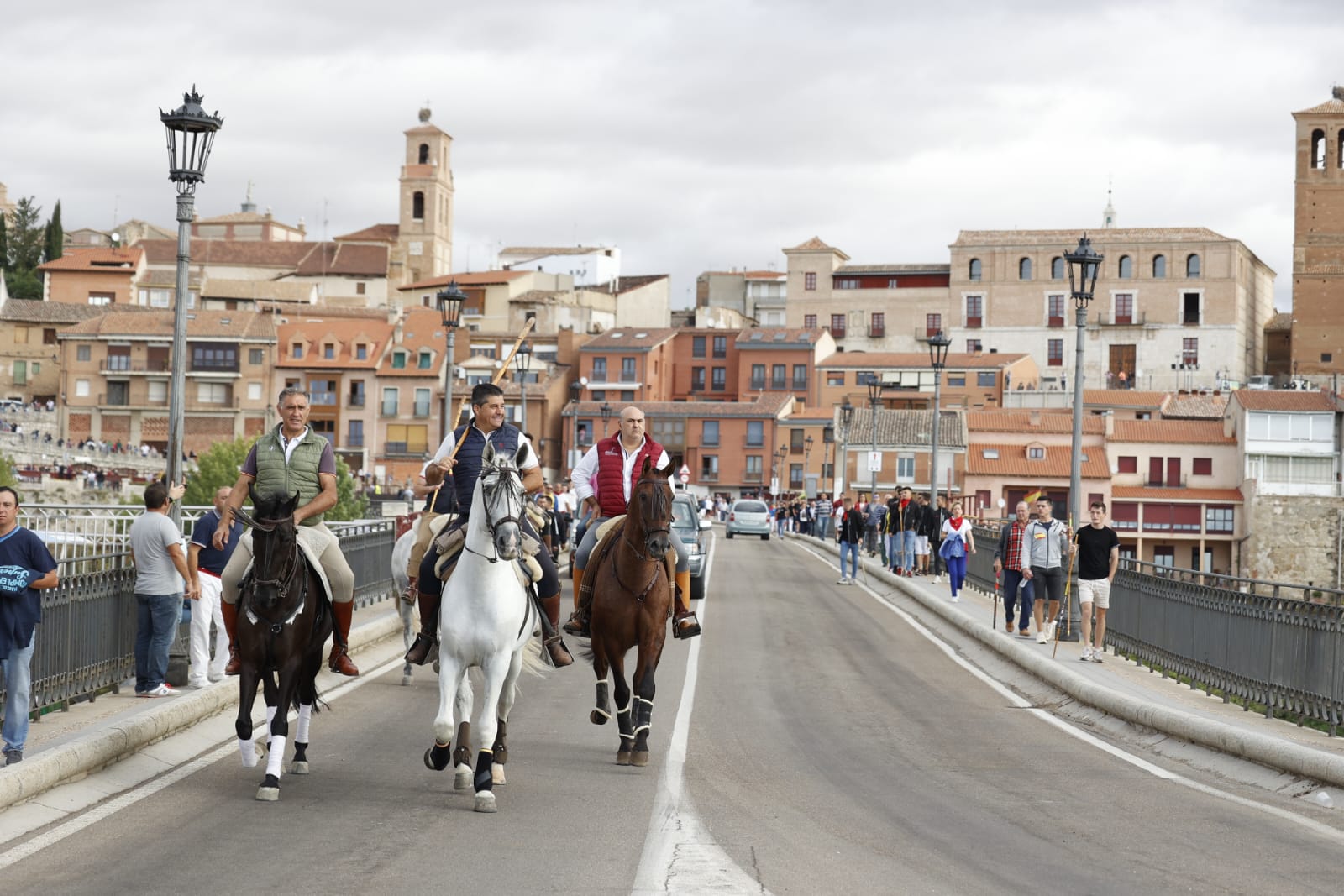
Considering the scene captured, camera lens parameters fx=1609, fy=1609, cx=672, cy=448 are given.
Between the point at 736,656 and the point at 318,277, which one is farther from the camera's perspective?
the point at 318,277

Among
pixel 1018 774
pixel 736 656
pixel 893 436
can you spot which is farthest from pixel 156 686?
pixel 893 436

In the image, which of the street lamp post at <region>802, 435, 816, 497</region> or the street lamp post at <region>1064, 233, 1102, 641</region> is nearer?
the street lamp post at <region>1064, 233, 1102, 641</region>

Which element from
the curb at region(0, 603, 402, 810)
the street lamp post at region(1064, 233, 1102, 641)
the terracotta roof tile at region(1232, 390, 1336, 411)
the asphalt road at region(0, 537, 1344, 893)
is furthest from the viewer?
the terracotta roof tile at region(1232, 390, 1336, 411)

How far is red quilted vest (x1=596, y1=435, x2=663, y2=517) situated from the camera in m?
13.2

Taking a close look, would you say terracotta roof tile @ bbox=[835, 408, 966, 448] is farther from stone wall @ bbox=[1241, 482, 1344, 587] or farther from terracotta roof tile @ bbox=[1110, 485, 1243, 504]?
stone wall @ bbox=[1241, 482, 1344, 587]

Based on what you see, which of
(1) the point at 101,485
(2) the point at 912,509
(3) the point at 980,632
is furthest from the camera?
(1) the point at 101,485

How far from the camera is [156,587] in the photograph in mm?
14094

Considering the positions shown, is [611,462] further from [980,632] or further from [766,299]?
[766,299]

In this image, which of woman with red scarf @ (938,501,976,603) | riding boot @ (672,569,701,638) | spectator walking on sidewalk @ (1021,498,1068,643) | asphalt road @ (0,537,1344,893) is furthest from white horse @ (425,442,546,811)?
woman with red scarf @ (938,501,976,603)

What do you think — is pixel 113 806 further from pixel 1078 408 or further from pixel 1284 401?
pixel 1284 401

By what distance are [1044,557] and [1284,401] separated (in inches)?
3147

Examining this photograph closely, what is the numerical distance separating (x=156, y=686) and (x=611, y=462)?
4.50 metres

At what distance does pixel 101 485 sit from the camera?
83250mm

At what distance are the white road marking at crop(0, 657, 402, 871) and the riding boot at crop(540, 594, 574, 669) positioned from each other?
2.59 m
